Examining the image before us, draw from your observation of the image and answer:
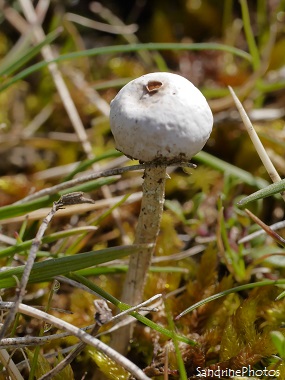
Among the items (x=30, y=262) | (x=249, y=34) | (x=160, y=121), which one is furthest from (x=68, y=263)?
(x=249, y=34)

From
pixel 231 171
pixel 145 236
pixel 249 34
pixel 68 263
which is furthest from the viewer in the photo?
pixel 249 34

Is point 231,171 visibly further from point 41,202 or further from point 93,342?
point 93,342

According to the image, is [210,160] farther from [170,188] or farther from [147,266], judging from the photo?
[147,266]

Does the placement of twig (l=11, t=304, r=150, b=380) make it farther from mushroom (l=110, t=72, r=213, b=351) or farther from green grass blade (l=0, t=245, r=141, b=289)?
mushroom (l=110, t=72, r=213, b=351)

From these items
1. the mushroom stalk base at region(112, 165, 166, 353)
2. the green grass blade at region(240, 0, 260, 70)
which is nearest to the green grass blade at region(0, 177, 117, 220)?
the mushroom stalk base at region(112, 165, 166, 353)

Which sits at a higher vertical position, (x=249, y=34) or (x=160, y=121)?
(x=249, y=34)

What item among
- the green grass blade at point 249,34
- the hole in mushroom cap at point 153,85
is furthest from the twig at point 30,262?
the green grass blade at point 249,34

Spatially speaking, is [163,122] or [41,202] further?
[41,202]
